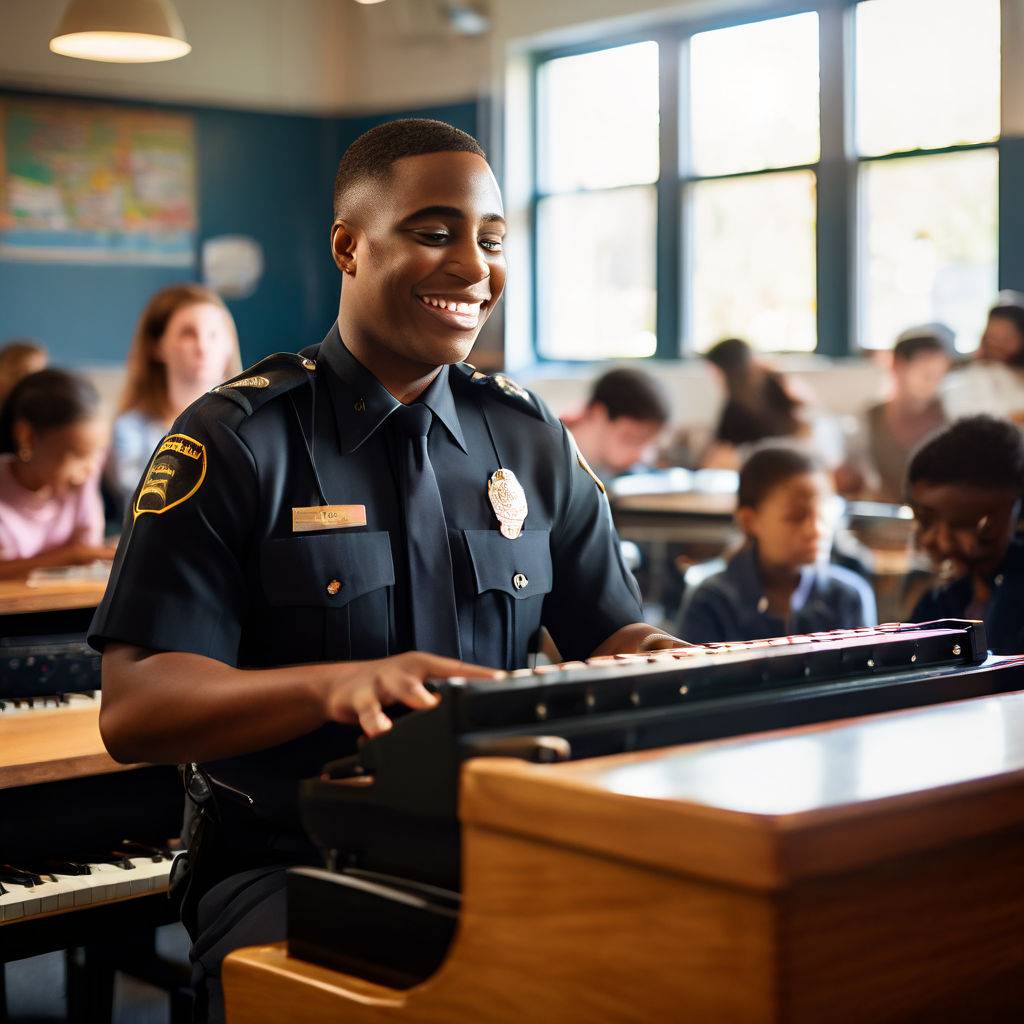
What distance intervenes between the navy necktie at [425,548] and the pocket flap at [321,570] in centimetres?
5

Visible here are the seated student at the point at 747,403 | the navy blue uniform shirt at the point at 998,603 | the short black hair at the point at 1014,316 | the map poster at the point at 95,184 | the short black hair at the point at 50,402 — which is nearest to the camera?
the navy blue uniform shirt at the point at 998,603

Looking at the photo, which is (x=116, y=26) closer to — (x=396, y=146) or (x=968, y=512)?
(x=968, y=512)

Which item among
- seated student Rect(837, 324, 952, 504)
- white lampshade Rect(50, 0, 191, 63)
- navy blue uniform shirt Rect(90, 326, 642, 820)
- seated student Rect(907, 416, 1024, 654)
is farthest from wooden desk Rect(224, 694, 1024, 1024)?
seated student Rect(837, 324, 952, 504)

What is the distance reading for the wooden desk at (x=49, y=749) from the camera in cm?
204

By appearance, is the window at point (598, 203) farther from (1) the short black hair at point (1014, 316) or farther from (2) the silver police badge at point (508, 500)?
(2) the silver police badge at point (508, 500)

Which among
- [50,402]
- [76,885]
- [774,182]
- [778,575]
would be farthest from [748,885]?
[774,182]

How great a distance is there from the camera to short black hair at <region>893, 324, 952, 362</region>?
241 inches

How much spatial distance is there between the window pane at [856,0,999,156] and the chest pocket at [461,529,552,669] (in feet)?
19.1

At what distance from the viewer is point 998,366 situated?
18.7 feet

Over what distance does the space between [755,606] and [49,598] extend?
1.67 m

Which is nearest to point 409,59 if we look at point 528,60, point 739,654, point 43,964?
point 528,60

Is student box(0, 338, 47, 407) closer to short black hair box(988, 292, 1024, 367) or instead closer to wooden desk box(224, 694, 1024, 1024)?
short black hair box(988, 292, 1024, 367)

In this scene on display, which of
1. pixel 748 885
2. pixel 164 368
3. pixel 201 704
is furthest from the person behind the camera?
pixel 164 368

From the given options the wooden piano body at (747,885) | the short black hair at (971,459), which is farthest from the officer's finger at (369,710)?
the short black hair at (971,459)
